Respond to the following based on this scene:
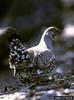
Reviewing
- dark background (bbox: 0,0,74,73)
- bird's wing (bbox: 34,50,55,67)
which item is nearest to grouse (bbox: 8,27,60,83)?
bird's wing (bbox: 34,50,55,67)

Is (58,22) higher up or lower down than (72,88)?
higher up

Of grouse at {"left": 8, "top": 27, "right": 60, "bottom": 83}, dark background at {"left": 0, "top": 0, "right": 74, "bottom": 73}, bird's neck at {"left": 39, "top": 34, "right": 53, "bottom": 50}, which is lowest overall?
grouse at {"left": 8, "top": 27, "right": 60, "bottom": 83}

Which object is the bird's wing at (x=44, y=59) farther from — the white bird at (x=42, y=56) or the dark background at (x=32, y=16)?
the dark background at (x=32, y=16)

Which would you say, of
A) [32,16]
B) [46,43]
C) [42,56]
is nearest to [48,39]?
[46,43]

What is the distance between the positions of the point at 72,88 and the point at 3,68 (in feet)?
12.3

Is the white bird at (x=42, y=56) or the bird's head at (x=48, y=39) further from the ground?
the bird's head at (x=48, y=39)

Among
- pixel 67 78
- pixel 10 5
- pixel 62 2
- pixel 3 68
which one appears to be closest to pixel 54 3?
pixel 62 2

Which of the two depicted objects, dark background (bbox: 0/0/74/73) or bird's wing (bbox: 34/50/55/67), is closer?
bird's wing (bbox: 34/50/55/67)

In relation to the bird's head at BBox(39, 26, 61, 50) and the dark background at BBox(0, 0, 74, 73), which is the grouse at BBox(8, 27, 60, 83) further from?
the dark background at BBox(0, 0, 74, 73)

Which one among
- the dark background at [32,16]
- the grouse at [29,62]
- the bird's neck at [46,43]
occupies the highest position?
the dark background at [32,16]

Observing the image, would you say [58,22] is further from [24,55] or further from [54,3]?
[24,55]

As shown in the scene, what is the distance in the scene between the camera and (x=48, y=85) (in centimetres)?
259

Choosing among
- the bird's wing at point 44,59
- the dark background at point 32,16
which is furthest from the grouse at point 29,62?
the dark background at point 32,16

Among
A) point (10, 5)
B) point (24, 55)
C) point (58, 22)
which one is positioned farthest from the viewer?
point (10, 5)
